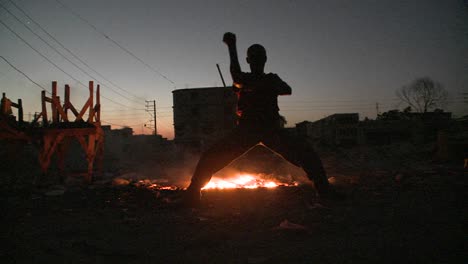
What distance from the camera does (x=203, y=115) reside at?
2977cm

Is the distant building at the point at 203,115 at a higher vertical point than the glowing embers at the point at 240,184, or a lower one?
higher

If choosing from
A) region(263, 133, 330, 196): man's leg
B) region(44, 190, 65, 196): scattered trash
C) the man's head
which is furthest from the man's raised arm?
region(44, 190, 65, 196): scattered trash

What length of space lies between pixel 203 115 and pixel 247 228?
27.1 meters

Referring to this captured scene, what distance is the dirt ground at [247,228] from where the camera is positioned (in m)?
2.31

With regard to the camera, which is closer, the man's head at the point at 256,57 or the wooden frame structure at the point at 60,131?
the man's head at the point at 256,57

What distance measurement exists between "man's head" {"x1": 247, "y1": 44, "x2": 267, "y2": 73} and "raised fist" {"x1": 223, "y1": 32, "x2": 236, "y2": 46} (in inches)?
12.1

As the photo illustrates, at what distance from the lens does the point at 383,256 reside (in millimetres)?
2191

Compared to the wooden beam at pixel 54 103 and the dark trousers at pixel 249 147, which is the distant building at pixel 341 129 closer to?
the wooden beam at pixel 54 103

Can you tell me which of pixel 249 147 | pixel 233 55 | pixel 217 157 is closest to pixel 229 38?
pixel 233 55

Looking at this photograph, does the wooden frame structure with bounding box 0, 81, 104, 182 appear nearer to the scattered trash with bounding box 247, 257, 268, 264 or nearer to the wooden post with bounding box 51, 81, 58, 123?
the wooden post with bounding box 51, 81, 58, 123

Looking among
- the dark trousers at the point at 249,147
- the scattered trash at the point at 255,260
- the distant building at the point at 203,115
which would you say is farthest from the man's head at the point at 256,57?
the distant building at the point at 203,115

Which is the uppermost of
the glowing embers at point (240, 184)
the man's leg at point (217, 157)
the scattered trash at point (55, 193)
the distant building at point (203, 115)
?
the distant building at point (203, 115)

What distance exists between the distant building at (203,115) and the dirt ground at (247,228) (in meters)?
24.6

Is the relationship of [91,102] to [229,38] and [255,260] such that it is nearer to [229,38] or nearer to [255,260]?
[229,38]
